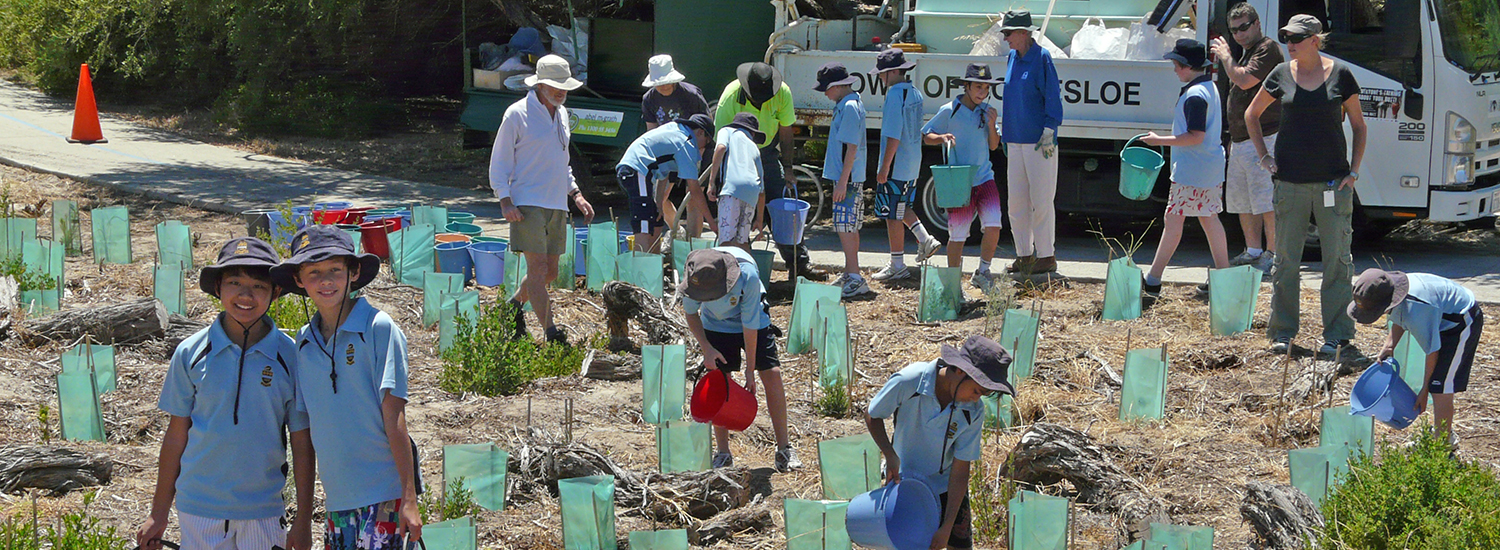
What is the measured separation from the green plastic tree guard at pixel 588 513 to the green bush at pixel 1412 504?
6.82 ft

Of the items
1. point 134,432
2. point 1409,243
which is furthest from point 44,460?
point 1409,243

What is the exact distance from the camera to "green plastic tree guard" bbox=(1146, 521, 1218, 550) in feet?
12.4

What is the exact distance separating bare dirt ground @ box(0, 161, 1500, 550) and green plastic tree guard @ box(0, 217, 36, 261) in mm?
394

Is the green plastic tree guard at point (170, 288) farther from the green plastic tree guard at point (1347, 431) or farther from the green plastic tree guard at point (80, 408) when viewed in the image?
the green plastic tree guard at point (1347, 431)

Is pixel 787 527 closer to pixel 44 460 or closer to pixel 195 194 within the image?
pixel 44 460

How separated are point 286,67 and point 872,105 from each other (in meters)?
9.63

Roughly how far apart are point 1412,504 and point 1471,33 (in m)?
5.83

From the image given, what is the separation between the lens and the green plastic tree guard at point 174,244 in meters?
8.35

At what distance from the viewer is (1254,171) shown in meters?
7.68

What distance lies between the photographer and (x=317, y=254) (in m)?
3.35

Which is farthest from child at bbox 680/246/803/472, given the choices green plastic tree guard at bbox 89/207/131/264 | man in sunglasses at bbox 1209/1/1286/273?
green plastic tree guard at bbox 89/207/131/264

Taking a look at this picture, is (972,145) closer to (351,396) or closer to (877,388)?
(877,388)

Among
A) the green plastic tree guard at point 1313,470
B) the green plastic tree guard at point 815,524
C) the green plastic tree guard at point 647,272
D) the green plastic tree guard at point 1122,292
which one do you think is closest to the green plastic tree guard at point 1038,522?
the green plastic tree guard at point 815,524

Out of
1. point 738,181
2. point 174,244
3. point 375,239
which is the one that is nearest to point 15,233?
point 174,244
